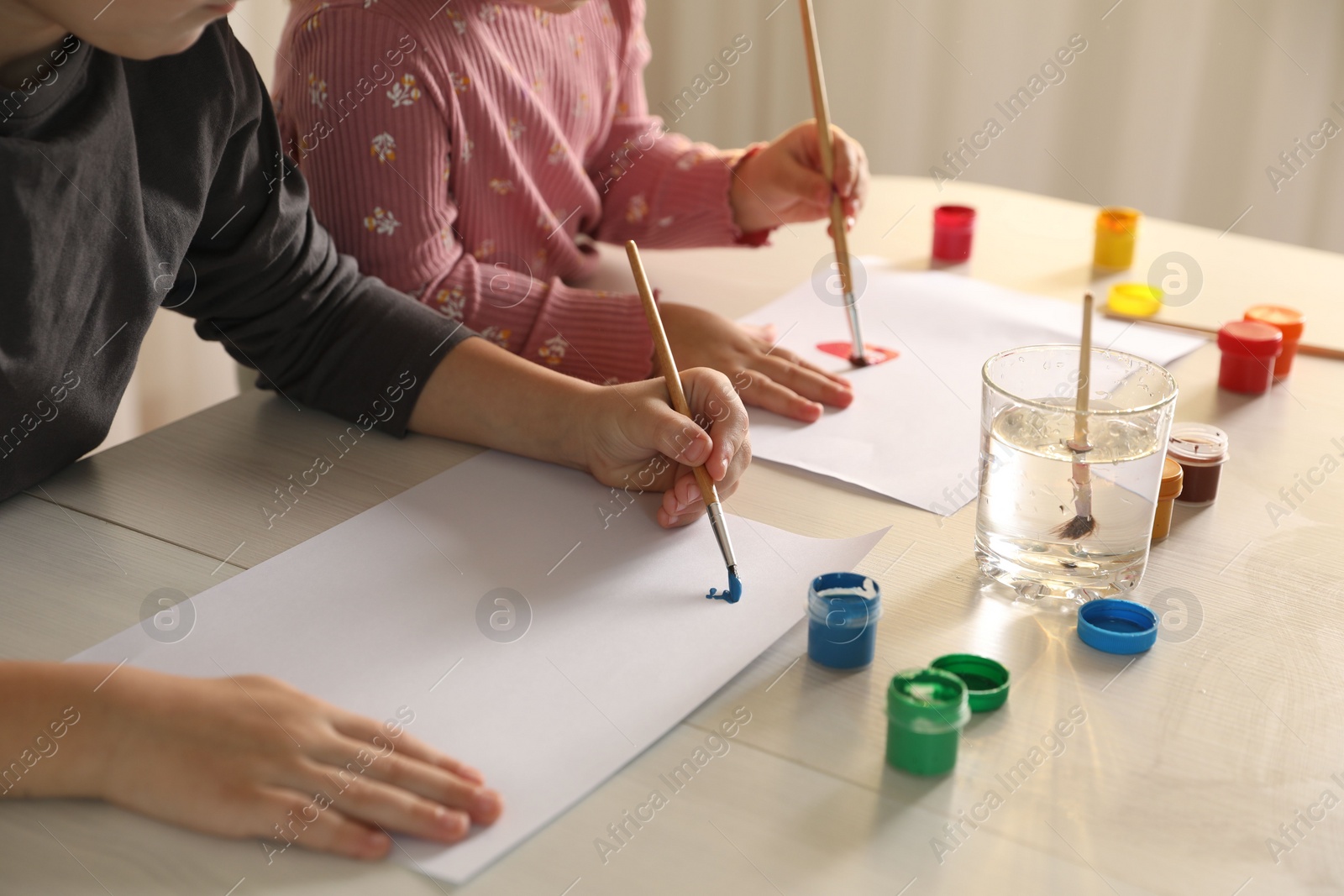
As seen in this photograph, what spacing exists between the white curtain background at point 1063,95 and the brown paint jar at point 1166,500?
141cm

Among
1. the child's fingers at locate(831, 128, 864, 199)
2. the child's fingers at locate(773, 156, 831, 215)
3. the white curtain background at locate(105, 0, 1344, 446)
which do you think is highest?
the child's fingers at locate(831, 128, 864, 199)

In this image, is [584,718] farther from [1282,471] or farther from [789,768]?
[1282,471]

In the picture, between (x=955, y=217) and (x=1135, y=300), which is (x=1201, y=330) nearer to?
(x=1135, y=300)

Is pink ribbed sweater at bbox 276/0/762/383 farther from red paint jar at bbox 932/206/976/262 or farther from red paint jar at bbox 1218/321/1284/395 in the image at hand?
red paint jar at bbox 1218/321/1284/395

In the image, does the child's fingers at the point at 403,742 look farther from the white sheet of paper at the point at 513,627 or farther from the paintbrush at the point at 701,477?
the paintbrush at the point at 701,477

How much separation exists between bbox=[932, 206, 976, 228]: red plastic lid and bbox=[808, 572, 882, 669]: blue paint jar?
65 cm

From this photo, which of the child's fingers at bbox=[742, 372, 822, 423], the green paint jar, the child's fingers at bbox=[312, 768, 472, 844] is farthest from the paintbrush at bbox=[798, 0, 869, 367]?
the child's fingers at bbox=[312, 768, 472, 844]

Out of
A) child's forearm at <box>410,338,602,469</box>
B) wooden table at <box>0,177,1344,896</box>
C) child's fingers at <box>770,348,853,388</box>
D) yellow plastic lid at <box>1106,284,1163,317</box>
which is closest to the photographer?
wooden table at <box>0,177,1344,896</box>

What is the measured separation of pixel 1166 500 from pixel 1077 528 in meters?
0.09

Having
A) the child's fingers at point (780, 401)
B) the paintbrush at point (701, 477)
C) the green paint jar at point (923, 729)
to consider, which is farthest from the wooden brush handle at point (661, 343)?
the green paint jar at point (923, 729)

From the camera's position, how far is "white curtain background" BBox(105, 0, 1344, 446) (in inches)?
77.1

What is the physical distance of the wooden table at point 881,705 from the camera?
498 mm

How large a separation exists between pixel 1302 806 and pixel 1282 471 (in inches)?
13.9

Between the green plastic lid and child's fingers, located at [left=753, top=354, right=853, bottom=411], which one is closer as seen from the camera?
the green plastic lid
